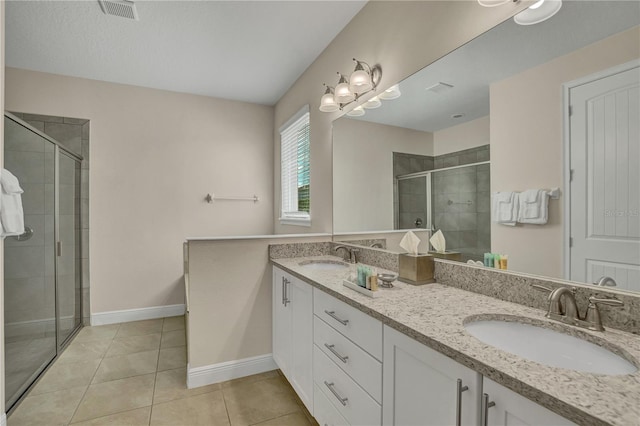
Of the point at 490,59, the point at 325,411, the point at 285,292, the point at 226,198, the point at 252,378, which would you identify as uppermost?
the point at 490,59

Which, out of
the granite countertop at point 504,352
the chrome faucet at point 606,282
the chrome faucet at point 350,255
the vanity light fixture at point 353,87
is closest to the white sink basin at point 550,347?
the granite countertop at point 504,352

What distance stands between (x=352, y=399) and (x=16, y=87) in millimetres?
3968

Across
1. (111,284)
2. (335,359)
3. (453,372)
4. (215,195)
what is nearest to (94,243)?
(111,284)

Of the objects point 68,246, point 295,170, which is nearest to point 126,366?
point 68,246

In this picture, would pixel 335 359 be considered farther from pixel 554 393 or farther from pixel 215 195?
pixel 215 195

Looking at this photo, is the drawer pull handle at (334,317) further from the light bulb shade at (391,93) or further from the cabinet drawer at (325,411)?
the light bulb shade at (391,93)

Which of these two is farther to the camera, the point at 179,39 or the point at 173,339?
the point at 173,339

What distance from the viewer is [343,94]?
6.97 ft

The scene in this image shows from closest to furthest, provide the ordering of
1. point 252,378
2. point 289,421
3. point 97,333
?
point 289,421 → point 252,378 → point 97,333

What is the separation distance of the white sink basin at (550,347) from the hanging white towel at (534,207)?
0.38 m

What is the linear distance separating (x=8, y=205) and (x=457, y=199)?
2.28 metres

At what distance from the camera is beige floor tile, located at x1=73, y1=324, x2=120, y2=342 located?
2770mm

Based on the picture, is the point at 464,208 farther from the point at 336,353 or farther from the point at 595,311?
the point at 336,353

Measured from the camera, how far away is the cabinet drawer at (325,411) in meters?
1.29
